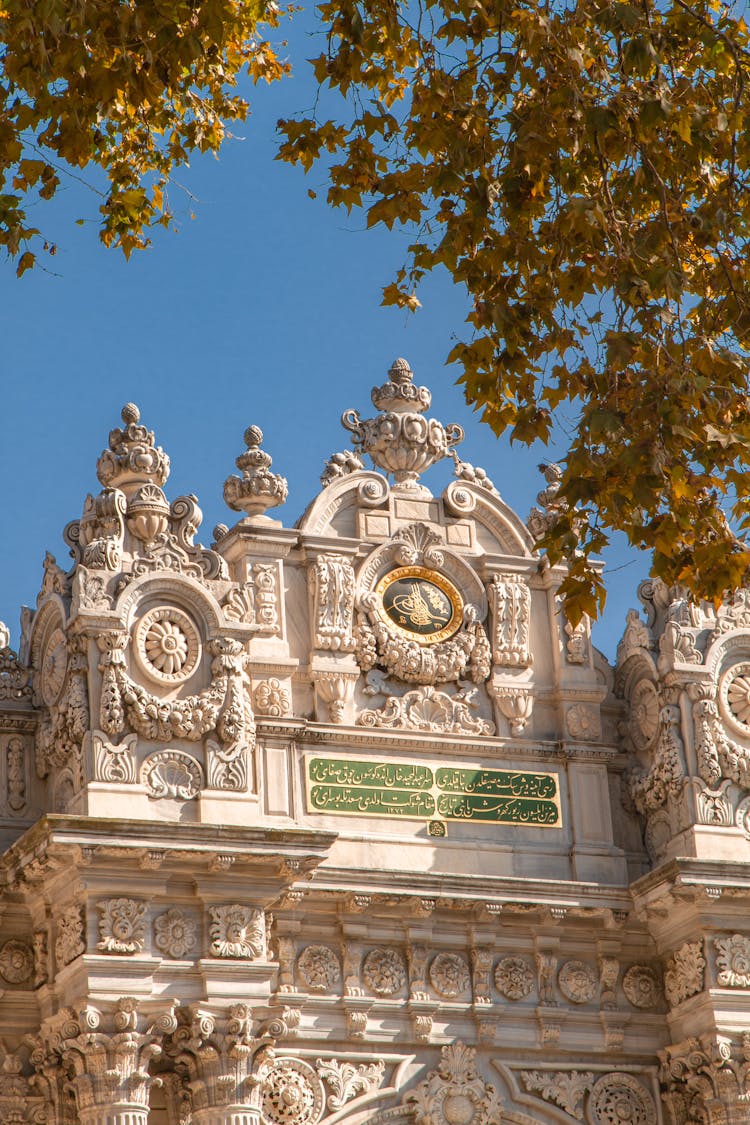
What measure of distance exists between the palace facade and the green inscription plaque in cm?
2

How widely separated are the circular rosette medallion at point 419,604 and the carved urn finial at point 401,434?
83 centimetres

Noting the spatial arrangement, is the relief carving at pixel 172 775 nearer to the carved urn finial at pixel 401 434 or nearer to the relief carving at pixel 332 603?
the relief carving at pixel 332 603

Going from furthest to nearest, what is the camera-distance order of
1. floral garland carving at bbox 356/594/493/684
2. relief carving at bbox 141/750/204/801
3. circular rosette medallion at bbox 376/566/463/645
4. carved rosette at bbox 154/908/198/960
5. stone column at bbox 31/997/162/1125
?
1. circular rosette medallion at bbox 376/566/463/645
2. floral garland carving at bbox 356/594/493/684
3. relief carving at bbox 141/750/204/801
4. carved rosette at bbox 154/908/198/960
5. stone column at bbox 31/997/162/1125

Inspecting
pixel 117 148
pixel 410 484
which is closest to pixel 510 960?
pixel 410 484

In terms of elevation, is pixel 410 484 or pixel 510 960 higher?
pixel 410 484

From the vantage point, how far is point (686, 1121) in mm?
19875

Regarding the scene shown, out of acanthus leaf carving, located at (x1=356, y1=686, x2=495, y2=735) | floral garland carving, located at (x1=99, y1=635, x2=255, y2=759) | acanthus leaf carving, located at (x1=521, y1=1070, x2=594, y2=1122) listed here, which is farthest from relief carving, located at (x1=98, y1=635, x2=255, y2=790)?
acanthus leaf carving, located at (x1=521, y1=1070, x2=594, y2=1122)

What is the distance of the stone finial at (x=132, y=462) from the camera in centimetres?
1922

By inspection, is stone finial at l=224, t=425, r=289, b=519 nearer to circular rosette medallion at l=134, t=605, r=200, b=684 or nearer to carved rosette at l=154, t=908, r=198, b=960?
circular rosette medallion at l=134, t=605, r=200, b=684

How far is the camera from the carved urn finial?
20547 millimetres

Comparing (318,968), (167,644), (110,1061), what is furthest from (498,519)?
(110,1061)

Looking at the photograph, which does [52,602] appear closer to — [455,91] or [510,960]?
[510,960]

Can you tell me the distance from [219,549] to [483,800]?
3074mm

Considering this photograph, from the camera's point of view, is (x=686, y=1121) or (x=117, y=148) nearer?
(x=117, y=148)
